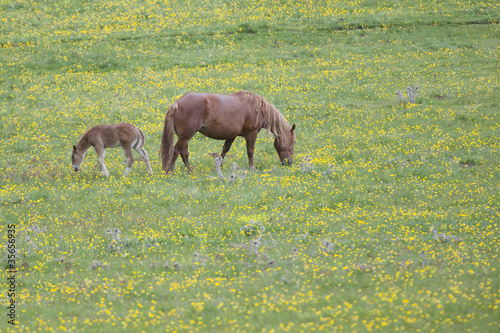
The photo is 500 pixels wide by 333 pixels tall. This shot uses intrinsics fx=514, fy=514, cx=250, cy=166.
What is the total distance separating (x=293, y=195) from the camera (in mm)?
12391

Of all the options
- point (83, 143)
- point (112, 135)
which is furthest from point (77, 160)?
point (112, 135)

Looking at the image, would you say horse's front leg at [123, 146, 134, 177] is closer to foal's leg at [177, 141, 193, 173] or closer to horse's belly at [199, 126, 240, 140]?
foal's leg at [177, 141, 193, 173]

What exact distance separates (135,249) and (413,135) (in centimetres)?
1136

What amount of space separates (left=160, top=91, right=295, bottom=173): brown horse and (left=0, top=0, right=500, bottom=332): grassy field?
68 cm

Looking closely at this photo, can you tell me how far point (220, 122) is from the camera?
15.2 metres

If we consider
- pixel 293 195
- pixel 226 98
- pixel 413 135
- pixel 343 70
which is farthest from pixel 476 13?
pixel 293 195

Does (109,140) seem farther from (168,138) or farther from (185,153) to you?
(185,153)

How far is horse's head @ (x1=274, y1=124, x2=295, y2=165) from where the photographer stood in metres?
16.1

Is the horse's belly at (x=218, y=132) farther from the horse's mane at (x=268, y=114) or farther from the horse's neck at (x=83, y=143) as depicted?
the horse's neck at (x=83, y=143)

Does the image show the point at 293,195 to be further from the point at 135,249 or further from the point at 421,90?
the point at 421,90

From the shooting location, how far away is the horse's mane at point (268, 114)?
15859 mm

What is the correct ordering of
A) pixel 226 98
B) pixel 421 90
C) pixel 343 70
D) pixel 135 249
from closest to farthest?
pixel 135 249 → pixel 226 98 → pixel 421 90 → pixel 343 70

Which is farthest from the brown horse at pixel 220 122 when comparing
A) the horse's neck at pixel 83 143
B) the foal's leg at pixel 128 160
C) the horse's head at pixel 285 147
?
the horse's neck at pixel 83 143

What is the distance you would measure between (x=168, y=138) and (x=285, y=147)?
374cm
